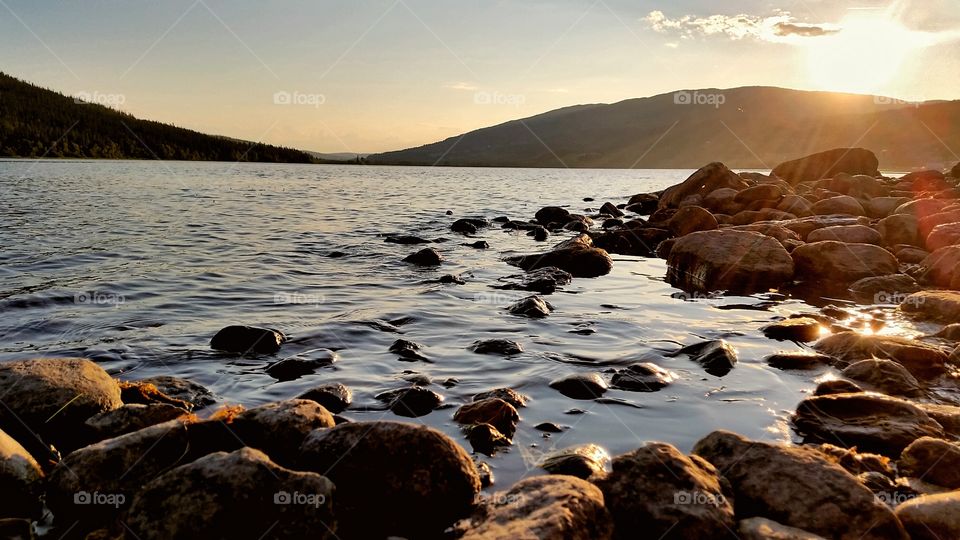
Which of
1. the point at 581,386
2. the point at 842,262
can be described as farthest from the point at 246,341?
the point at 842,262

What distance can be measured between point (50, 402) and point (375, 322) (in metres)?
5.10

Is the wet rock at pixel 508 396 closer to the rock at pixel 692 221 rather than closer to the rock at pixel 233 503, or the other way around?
the rock at pixel 233 503

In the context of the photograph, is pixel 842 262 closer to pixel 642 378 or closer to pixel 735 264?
pixel 735 264

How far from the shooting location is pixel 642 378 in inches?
286

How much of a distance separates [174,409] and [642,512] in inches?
156

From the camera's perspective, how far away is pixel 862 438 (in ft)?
18.4

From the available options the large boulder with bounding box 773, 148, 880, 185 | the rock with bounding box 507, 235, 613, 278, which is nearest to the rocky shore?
the rock with bounding box 507, 235, 613, 278

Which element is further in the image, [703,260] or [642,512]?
[703,260]

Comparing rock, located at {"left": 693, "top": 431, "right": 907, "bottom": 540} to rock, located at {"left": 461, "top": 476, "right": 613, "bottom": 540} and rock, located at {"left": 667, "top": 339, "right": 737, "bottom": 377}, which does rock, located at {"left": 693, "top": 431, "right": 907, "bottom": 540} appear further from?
rock, located at {"left": 667, "top": 339, "right": 737, "bottom": 377}

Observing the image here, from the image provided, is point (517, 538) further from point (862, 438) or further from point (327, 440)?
point (862, 438)

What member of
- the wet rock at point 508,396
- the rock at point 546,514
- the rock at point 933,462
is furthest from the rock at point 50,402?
the rock at point 933,462

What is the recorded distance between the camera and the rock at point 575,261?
49.4 ft

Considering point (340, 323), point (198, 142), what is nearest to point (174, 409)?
point (340, 323)

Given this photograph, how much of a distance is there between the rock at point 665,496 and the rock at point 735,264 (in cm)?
949
